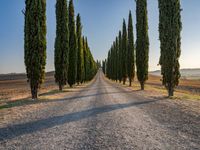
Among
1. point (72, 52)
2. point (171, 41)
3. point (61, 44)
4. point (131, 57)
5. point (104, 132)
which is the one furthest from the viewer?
point (131, 57)

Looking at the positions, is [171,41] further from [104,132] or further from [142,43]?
[104,132]

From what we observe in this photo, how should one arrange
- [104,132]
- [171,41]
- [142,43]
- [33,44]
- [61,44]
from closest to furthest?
→ [104,132] → [33,44] → [171,41] → [61,44] → [142,43]

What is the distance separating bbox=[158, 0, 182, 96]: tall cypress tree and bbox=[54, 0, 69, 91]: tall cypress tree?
13.1 metres

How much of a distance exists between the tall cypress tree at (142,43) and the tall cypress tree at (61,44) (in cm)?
894

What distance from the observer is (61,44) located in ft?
103

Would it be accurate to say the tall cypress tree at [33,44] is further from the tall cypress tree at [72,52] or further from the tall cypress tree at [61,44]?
the tall cypress tree at [72,52]

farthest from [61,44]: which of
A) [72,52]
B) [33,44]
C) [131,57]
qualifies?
[131,57]

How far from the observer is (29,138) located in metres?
7.20

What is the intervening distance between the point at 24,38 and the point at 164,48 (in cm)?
1087

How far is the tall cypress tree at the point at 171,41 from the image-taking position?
20.7 meters

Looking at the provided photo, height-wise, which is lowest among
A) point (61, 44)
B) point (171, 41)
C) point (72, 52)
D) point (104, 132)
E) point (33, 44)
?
point (104, 132)

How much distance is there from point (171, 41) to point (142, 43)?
12.2 m

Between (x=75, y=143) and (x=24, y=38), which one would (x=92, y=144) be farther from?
(x=24, y=38)

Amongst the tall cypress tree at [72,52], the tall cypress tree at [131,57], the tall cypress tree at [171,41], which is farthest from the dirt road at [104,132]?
the tall cypress tree at [131,57]
